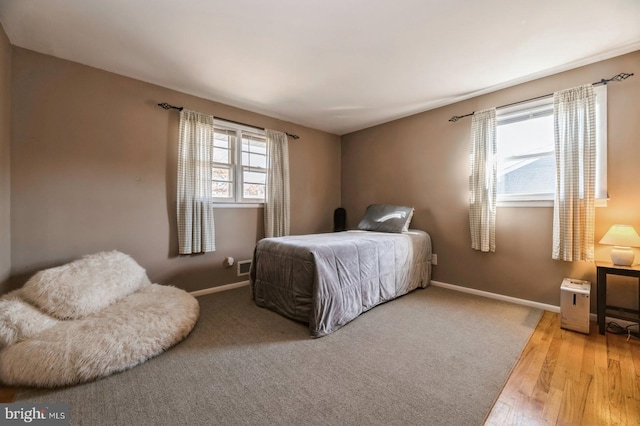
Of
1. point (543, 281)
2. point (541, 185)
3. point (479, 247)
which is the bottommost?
point (543, 281)

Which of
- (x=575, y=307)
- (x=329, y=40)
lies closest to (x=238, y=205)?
(x=329, y=40)

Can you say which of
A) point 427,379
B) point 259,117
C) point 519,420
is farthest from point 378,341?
point 259,117

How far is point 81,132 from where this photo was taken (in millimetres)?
2316

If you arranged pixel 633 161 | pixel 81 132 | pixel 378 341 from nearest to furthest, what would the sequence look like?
pixel 378 341, pixel 633 161, pixel 81 132

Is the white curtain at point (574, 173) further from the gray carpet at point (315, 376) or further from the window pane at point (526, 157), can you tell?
the gray carpet at point (315, 376)

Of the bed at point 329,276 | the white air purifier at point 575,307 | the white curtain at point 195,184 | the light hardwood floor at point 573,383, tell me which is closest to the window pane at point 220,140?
the white curtain at point 195,184

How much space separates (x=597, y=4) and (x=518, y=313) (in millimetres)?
2415

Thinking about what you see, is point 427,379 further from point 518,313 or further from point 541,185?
point 541,185

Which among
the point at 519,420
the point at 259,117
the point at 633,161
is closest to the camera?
the point at 519,420

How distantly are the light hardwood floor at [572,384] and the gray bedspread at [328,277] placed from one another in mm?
1152

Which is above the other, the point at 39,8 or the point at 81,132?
the point at 39,8

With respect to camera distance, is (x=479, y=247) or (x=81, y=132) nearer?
(x=81, y=132)

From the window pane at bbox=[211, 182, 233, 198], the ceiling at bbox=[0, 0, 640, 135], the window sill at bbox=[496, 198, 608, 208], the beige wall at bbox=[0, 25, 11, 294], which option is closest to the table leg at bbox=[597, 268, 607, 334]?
the window sill at bbox=[496, 198, 608, 208]

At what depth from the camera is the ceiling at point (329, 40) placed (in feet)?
5.53
